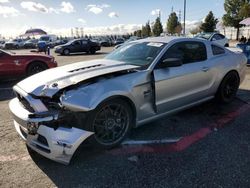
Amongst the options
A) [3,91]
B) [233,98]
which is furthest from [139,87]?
[3,91]

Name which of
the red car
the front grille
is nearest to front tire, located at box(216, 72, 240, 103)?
the front grille

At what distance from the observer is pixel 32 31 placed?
2589 inches

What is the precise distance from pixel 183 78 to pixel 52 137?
2516mm

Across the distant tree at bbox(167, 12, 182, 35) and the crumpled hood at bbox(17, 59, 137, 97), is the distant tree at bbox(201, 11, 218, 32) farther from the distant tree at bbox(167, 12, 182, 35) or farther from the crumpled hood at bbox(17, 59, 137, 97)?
the crumpled hood at bbox(17, 59, 137, 97)

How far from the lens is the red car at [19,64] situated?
9.38 metres

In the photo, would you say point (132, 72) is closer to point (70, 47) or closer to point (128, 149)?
point (128, 149)

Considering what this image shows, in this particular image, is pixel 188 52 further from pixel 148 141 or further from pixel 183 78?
pixel 148 141

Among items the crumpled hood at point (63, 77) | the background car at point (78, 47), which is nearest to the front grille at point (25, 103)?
the crumpled hood at point (63, 77)

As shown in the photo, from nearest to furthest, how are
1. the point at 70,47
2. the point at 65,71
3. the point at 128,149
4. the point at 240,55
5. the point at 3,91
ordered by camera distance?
1. the point at 128,149
2. the point at 65,71
3. the point at 240,55
4. the point at 3,91
5. the point at 70,47

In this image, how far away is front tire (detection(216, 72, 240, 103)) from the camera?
5.86 meters

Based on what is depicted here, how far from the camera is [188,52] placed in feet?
16.9

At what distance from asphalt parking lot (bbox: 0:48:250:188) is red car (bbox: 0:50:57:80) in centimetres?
485

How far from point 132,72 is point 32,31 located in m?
66.9

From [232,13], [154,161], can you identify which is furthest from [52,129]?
[232,13]
